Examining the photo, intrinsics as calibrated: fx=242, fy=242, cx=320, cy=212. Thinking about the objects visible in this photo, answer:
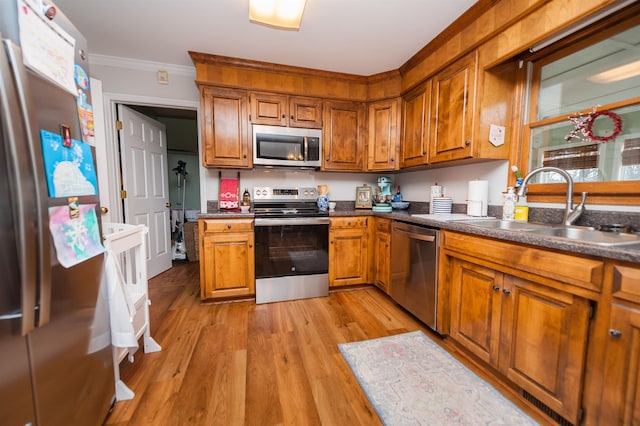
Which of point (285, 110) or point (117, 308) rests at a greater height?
point (285, 110)

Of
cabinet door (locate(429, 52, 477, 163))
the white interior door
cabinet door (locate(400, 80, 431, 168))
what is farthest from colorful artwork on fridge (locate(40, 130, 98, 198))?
cabinet door (locate(400, 80, 431, 168))

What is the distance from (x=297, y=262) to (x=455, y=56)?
228 centimetres

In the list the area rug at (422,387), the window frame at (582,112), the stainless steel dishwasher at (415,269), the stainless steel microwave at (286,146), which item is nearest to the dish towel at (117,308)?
the area rug at (422,387)

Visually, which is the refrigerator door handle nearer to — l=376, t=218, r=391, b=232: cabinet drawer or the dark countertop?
the dark countertop

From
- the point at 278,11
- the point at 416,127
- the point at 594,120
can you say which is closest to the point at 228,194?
the point at 278,11

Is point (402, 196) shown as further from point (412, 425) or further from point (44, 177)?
point (44, 177)

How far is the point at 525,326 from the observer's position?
124 cm

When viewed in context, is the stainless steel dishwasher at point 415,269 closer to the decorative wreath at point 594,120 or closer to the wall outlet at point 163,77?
the decorative wreath at point 594,120

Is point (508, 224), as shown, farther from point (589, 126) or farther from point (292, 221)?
point (292, 221)

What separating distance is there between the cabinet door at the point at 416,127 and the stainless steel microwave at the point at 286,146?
941 mm

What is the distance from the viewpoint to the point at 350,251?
105 inches

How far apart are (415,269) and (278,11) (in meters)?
2.18

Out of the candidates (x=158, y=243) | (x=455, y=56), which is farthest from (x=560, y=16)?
(x=158, y=243)

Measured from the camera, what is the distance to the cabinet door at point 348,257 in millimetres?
2623
